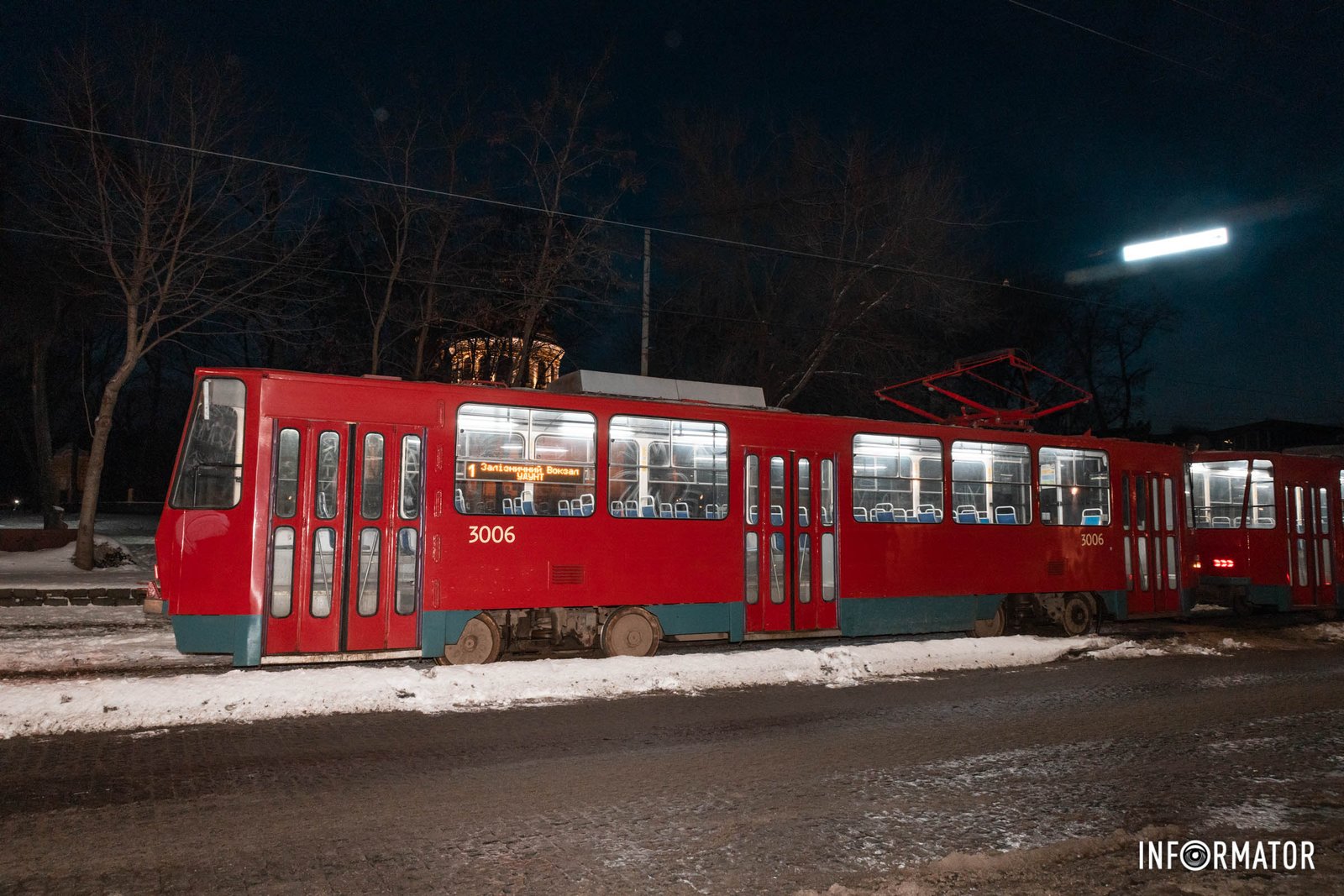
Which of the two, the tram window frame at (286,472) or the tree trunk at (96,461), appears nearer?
the tram window frame at (286,472)

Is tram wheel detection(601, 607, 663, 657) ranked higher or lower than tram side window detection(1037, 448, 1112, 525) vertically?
lower

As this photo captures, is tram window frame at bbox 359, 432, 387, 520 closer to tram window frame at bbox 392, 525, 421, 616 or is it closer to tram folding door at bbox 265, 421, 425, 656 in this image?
tram folding door at bbox 265, 421, 425, 656

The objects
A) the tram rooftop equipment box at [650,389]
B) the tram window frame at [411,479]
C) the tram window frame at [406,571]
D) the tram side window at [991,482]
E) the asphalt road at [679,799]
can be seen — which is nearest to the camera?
the asphalt road at [679,799]

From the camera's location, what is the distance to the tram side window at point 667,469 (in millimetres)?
11734

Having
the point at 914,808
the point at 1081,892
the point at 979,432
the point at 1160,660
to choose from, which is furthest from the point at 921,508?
the point at 1081,892

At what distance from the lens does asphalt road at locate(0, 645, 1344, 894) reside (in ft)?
15.9

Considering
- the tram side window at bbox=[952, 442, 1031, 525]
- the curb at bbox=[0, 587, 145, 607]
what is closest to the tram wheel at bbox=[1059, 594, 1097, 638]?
the tram side window at bbox=[952, 442, 1031, 525]

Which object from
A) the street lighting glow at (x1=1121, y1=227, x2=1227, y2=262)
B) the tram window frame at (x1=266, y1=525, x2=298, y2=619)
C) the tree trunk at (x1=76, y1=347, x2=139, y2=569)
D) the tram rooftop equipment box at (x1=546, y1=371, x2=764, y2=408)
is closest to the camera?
the tram window frame at (x1=266, y1=525, x2=298, y2=619)

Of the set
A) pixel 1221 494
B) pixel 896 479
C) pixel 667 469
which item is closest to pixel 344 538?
pixel 667 469

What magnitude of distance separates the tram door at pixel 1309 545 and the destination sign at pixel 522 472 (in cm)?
1578

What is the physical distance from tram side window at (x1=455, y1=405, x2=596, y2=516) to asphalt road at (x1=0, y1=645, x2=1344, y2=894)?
2803 millimetres

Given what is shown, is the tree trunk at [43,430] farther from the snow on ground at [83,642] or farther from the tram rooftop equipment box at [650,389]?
the tram rooftop equipment box at [650,389]

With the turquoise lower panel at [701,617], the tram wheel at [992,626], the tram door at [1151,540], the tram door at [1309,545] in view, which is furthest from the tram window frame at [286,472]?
the tram door at [1309,545]

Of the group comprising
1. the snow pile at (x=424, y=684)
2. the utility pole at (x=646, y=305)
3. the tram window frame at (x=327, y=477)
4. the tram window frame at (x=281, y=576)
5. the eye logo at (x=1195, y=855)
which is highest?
the utility pole at (x=646, y=305)
